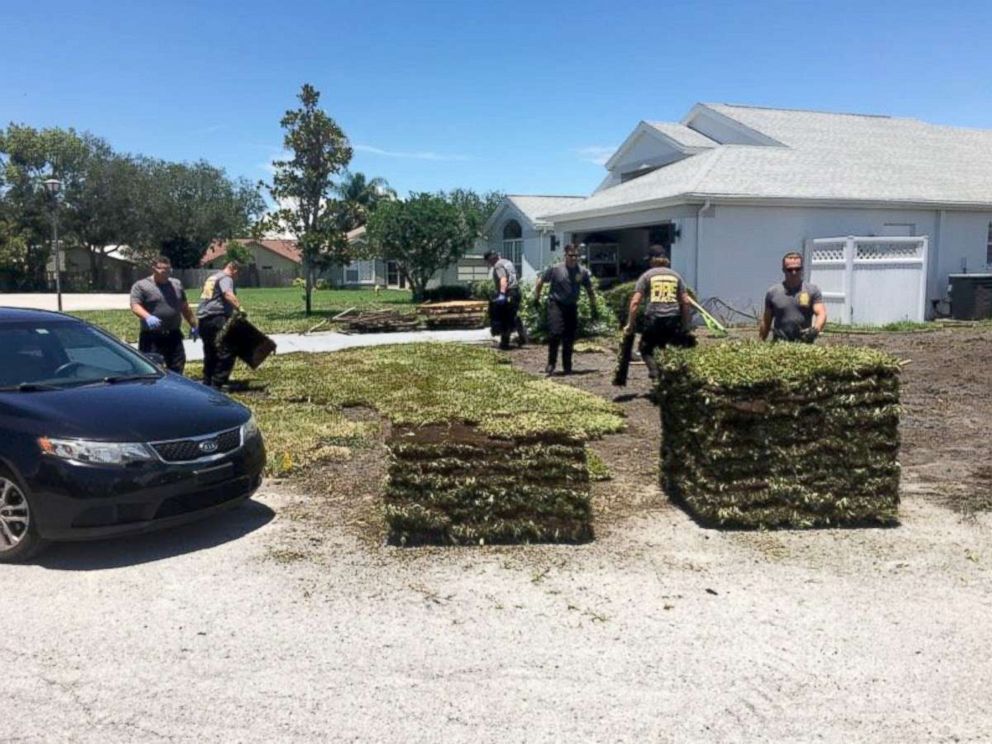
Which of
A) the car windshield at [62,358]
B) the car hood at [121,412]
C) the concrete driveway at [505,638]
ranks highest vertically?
the car windshield at [62,358]

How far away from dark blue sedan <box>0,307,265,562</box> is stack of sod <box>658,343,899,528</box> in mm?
2995

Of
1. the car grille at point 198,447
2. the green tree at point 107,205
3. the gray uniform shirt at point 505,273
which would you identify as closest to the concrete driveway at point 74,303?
the green tree at point 107,205

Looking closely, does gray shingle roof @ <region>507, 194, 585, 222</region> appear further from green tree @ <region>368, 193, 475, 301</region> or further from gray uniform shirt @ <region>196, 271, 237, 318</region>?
gray uniform shirt @ <region>196, 271, 237, 318</region>

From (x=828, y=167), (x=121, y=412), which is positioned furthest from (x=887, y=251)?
(x=121, y=412)

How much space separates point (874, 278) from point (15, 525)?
17.7 metres

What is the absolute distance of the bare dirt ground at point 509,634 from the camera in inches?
128

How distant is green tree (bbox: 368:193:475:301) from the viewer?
32500mm

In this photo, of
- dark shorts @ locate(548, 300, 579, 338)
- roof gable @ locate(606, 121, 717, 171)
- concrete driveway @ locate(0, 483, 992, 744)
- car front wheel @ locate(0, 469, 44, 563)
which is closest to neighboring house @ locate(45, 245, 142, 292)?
roof gable @ locate(606, 121, 717, 171)

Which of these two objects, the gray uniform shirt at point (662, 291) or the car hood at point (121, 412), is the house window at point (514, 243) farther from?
the car hood at point (121, 412)

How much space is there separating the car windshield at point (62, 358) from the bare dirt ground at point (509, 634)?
1188 millimetres

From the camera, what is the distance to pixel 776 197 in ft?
61.8

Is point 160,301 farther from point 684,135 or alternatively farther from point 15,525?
point 684,135

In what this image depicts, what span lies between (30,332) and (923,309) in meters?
18.5

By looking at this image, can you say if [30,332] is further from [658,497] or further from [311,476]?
[658,497]
